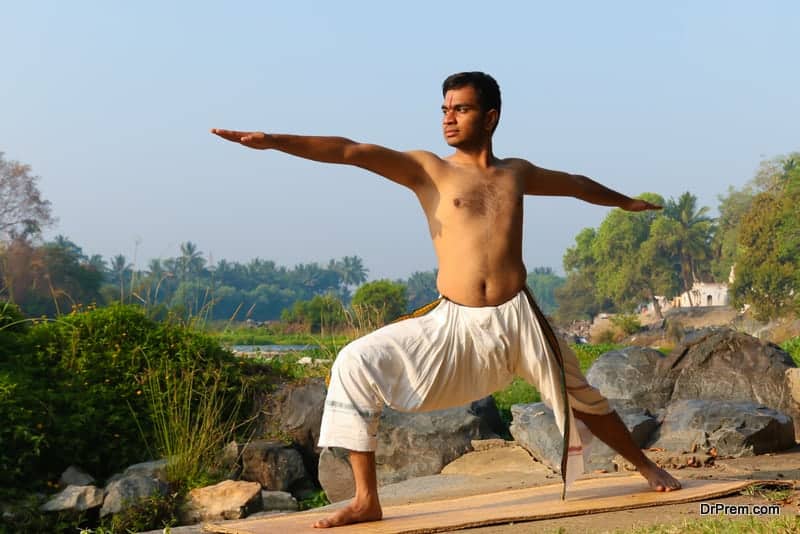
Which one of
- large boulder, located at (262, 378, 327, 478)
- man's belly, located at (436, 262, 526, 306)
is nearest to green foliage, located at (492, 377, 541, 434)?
large boulder, located at (262, 378, 327, 478)

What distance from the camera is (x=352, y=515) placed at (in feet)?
14.6

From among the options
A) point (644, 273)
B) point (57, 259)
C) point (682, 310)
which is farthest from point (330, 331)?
point (644, 273)

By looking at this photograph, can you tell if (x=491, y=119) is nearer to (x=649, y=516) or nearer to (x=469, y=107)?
(x=469, y=107)

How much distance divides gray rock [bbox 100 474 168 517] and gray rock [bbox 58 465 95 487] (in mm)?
514

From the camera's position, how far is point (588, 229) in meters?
67.9

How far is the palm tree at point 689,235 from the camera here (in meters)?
59.8

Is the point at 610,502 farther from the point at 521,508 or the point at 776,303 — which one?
the point at 776,303

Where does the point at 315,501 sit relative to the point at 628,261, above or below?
below

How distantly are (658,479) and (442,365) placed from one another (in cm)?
152

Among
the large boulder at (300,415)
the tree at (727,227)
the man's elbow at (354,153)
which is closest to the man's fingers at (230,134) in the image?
the man's elbow at (354,153)

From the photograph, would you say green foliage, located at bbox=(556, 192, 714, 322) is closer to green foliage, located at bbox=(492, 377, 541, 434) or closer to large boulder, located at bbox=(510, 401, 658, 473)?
green foliage, located at bbox=(492, 377, 541, 434)

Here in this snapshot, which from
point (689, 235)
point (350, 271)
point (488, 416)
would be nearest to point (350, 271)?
point (350, 271)

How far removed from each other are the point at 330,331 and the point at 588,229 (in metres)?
58.2

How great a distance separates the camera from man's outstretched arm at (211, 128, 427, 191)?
4.41 m
